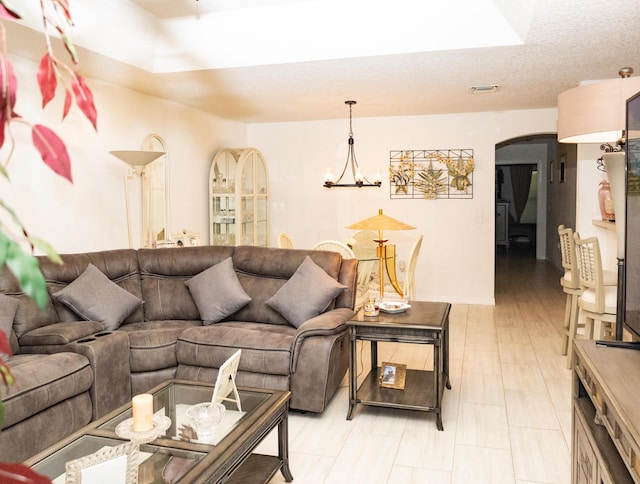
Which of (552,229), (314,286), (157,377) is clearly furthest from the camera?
(552,229)

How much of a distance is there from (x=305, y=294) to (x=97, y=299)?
4.68ft

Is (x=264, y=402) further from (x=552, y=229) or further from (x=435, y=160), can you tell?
(x=552, y=229)

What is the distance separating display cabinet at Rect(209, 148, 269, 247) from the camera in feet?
21.2

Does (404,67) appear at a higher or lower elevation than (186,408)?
higher

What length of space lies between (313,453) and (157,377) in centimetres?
126

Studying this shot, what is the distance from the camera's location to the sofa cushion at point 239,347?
3.40 meters

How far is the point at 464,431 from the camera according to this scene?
3178 mm

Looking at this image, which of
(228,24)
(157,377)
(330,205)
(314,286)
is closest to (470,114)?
(330,205)

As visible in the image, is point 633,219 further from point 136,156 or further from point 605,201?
point 136,156

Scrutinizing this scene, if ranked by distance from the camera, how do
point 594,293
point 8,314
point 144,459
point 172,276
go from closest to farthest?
point 144,459
point 8,314
point 594,293
point 172,276

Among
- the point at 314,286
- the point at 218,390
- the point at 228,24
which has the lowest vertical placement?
the point at 218,390

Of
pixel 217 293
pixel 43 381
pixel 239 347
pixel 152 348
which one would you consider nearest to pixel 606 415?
pixel 239 347

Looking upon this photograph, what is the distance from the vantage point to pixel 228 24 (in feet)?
14.3

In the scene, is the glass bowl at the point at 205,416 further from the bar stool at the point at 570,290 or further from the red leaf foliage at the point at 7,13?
the bar stool at the point at 570,290
